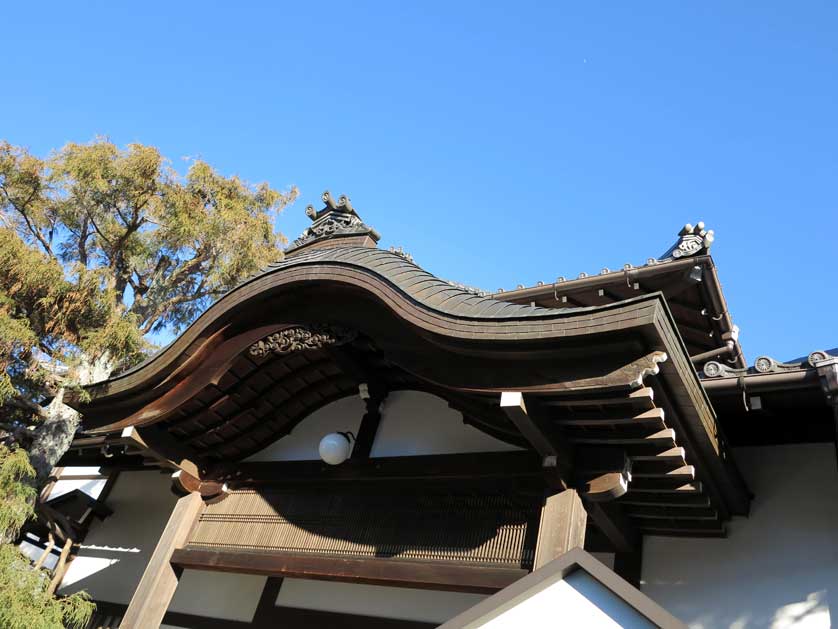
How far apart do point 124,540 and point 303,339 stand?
17.7 ft

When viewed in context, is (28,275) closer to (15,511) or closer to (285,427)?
(15,511)

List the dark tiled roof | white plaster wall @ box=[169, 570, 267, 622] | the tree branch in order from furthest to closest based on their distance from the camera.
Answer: the tree branch < white plaster wall @ box=[169, 570, 267, 622] < the dark tiled roof

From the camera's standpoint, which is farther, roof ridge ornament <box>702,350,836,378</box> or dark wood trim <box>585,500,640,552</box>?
dark wood trim <box>585,500,640,552</box>

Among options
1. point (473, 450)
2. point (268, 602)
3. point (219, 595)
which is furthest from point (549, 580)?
point (219, 595)

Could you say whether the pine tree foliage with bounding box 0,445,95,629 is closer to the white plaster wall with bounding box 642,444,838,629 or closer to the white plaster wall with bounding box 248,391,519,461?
the white plaster wall with bounding box 248,391,519,461

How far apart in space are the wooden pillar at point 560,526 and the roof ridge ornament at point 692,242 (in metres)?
3.00

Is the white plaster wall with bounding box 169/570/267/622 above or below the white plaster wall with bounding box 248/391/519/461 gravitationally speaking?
below

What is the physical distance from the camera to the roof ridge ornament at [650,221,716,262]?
6105 millimetres

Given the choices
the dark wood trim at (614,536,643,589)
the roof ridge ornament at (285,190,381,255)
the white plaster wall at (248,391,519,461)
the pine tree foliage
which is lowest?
the pine tree foliage

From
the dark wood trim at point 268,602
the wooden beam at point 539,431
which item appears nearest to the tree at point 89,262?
the dark wood trim at point 268,602

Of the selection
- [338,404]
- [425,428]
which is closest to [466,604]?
[425,428]

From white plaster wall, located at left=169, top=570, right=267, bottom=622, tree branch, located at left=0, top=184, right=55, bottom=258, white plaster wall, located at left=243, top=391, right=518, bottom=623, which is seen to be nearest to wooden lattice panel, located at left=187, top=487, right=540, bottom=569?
white plaster wall, located at left=243, top=391, right=518, bottom=623

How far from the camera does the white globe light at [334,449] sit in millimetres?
5926

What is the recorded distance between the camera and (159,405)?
20.0ft
